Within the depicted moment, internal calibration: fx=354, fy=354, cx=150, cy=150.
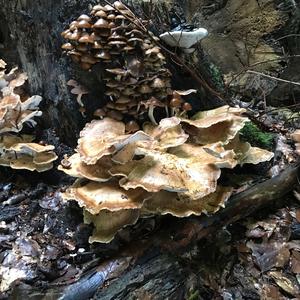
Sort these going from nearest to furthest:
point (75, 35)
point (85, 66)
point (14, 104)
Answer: point (75, 35) < point (85, 66) < point (14, 104)

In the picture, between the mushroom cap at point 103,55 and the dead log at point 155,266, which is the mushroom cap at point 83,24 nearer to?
the mushroom cap at point 103,55

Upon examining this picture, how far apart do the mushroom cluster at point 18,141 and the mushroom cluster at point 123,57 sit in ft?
2.59

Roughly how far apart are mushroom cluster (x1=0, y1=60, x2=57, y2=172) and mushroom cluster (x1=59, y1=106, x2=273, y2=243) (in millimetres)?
616

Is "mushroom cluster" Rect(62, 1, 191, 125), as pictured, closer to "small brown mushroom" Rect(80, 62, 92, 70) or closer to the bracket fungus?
"small brown mushroom" Rect(80, 62, 92, 70)

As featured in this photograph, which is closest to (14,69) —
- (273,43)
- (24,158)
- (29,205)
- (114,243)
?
(24,158)

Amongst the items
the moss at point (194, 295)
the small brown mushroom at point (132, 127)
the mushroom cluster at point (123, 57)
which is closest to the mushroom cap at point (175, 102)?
the mushroom cluster at point (123, 57)

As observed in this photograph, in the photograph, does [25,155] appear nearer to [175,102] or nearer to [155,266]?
[175,102]

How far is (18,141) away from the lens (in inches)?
156

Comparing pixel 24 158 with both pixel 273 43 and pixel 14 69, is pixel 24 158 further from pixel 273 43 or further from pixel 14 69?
pixel 273 43

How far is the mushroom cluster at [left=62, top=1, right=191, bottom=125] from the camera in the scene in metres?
3.29

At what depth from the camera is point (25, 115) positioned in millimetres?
3922

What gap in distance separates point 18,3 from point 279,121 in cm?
396

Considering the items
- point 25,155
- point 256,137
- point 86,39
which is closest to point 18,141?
point 25,155

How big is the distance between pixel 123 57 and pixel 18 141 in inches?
60.2
